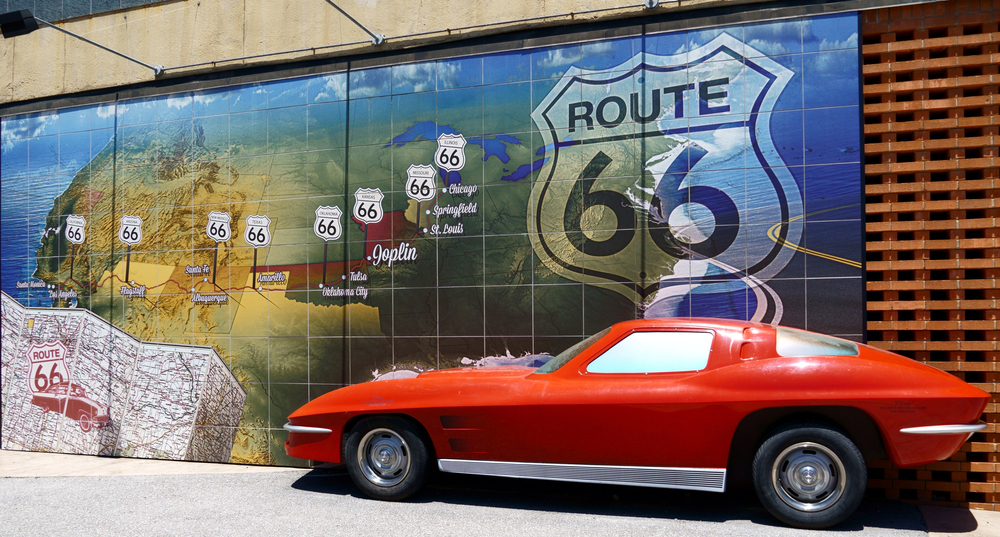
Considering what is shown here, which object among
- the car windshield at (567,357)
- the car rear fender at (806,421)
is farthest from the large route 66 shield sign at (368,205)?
the car rear fender at (806,421)

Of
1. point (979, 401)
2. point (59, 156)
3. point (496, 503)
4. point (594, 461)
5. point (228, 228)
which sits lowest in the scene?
point (496, 503)

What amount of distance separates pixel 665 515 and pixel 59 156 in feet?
26.2

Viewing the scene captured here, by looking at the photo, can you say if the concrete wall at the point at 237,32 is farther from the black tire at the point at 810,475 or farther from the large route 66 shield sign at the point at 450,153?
the black tire at the point at 810,475

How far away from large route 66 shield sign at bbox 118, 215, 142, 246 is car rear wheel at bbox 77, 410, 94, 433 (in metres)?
2.06

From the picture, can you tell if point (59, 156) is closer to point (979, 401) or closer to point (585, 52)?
point (585, 52)

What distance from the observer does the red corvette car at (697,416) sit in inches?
161

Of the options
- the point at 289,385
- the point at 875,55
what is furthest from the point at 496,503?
the point at 875,55

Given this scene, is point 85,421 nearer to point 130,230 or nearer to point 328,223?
point 130,230

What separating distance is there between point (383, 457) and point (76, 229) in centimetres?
537

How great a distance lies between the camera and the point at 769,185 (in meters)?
5.61

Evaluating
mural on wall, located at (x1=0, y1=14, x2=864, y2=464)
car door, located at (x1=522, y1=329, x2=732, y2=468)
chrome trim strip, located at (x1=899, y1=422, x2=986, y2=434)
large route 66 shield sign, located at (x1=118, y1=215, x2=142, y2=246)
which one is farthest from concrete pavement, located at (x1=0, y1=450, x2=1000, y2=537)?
large route 66 shield sign, located at (x1=118, y1=215, x2=142, y2=246)

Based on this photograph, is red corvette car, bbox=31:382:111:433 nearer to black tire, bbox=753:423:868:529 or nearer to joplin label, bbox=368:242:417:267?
joplin label, bbox=368:242:417:267

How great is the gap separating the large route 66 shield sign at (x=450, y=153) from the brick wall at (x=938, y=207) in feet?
12.1

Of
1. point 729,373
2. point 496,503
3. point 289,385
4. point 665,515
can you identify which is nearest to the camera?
point 729,373
